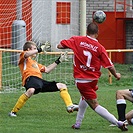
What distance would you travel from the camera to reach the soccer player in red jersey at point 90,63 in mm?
9445

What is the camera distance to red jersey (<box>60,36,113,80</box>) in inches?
372

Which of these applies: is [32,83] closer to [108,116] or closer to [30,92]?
[30,92]

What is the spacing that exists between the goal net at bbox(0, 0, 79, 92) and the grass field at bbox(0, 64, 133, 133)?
148cm

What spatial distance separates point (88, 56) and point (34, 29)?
10.0m

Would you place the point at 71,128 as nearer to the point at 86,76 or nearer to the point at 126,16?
the point at 86,76

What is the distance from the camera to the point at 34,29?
19.3 meters

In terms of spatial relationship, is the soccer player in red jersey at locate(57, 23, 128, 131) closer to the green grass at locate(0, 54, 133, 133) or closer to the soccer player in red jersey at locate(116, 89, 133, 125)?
the soccer player in red jersey at locate(116, 89, 133, 125)

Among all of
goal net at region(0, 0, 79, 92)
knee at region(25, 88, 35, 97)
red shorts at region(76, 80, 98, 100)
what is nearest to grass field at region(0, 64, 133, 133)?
knee at region(25, 88, 35, 97)

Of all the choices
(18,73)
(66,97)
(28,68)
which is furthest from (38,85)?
(18,73)

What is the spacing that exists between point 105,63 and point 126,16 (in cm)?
1491

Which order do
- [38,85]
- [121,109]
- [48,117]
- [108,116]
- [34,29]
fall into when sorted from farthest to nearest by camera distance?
[34,29] → [38,85] → [48,117] → [121,109] → [108,116]

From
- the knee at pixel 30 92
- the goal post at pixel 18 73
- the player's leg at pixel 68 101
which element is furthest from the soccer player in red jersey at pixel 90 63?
the goal post at pixel 18 73

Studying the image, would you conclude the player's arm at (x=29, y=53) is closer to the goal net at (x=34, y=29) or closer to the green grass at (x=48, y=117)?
the green grass at (x=48, y=117)

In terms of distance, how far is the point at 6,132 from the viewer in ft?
30.6
